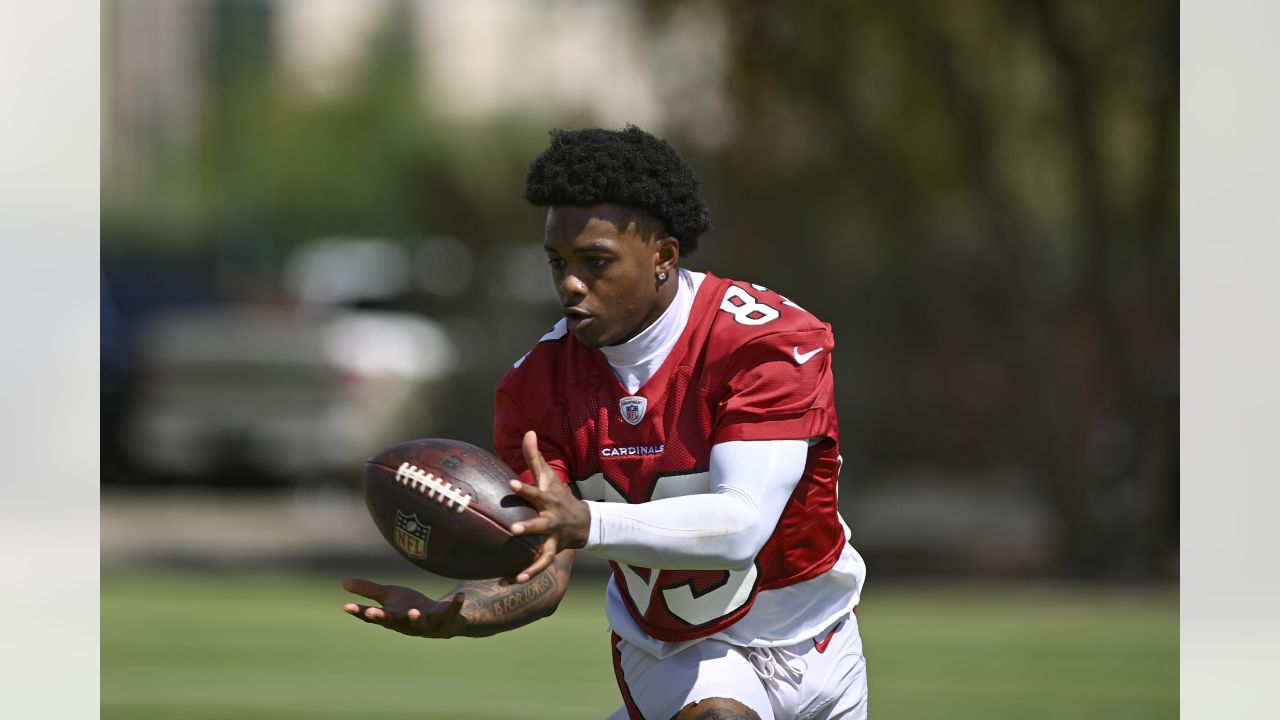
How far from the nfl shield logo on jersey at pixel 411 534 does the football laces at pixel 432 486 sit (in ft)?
0.25

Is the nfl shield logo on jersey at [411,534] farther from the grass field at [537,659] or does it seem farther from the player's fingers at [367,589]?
the grass field at [537,659]

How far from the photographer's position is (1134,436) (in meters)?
15.0

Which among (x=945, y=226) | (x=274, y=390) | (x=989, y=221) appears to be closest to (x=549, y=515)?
(x=989, y=221)

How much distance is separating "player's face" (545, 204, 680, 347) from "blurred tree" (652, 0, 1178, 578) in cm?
1093

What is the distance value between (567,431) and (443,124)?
2880 centimetres

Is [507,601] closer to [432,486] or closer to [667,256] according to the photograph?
[432,486]

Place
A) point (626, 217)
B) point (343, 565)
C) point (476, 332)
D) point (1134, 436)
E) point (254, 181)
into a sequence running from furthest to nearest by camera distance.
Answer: point (254, 181) < point (476, 332) < point (343, 565) < point (1134, 436) < point (626, 217)

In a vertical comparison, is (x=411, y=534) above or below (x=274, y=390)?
above

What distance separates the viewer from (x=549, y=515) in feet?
13.1

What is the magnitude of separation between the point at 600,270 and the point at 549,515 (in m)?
0.75

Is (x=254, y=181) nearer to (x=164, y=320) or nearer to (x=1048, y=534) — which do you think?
(x=164, y=320)
